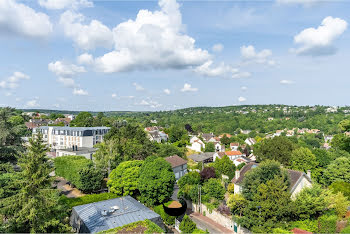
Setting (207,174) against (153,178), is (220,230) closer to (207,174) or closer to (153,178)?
(153,178)

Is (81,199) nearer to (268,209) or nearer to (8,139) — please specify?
(8,139)

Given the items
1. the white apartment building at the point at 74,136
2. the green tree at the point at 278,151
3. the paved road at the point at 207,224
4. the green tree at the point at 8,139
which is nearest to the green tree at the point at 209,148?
the green tree at the point at 278,151

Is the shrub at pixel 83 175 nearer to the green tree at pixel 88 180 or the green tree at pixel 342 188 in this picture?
the green tree at pixel 88 180

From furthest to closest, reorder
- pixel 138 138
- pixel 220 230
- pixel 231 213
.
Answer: pixel 138 138
pixel 231 213
pixel 220 230

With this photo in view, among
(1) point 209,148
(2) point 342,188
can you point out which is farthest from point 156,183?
(1) point 209,148

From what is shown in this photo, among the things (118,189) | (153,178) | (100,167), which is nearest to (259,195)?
(153,178)

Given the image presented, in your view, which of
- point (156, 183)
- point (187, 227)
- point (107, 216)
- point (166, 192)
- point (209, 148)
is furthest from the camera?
point (209, 148)

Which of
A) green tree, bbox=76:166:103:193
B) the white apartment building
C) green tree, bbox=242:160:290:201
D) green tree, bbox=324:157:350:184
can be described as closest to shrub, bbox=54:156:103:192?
green tree, bbox=76:166:103:193
